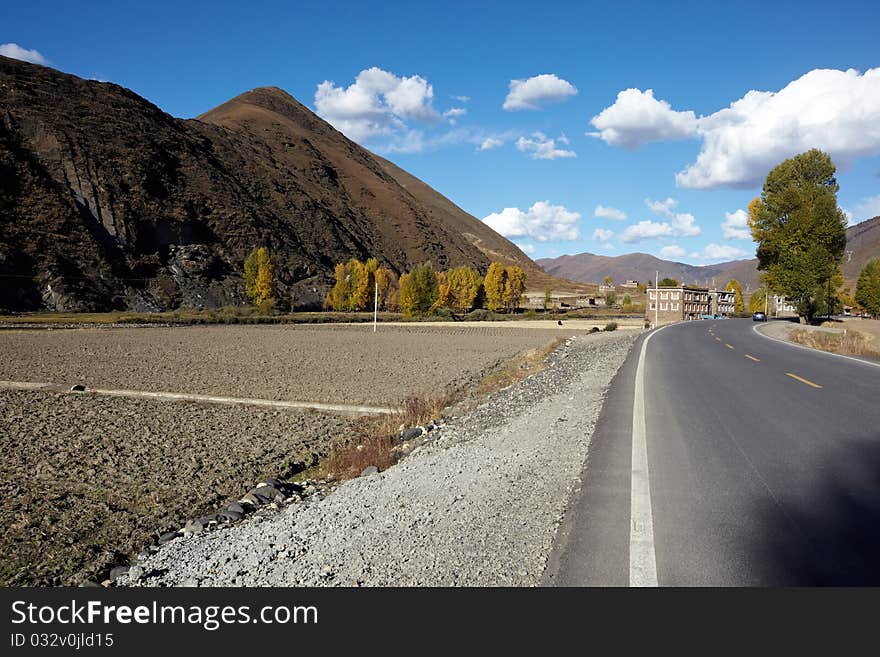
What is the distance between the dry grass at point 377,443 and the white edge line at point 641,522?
4.08 m

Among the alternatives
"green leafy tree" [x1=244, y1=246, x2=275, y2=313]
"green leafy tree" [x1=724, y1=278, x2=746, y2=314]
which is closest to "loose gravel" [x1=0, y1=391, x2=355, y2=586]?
"green leafy tree" [x1=244, y1=246, x2=275, y2=313]

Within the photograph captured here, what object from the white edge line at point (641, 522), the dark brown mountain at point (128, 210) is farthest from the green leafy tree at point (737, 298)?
the white edge line at point (641, 522)

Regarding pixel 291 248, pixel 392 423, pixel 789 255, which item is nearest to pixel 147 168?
pixel 291 248

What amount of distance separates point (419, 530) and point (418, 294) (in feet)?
333

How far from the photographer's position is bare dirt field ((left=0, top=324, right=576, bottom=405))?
2123cm

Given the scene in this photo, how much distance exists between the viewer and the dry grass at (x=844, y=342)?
21.1 meters

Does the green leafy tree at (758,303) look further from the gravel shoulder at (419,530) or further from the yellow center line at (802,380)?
the gravel shoulder at (419,530)

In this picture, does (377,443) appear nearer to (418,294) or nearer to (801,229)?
(801,229)

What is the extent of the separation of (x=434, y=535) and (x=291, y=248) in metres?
129

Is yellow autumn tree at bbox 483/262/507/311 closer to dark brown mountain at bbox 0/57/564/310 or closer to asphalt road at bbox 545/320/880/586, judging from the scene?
dark brown mountain at bbox 0/57/564/310

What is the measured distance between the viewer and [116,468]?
34.3 ft

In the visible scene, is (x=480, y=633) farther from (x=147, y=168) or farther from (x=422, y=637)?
(x=147, y=168)

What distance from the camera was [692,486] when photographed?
19.2 ft

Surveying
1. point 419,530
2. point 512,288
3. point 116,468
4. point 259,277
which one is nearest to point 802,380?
point 419,530
